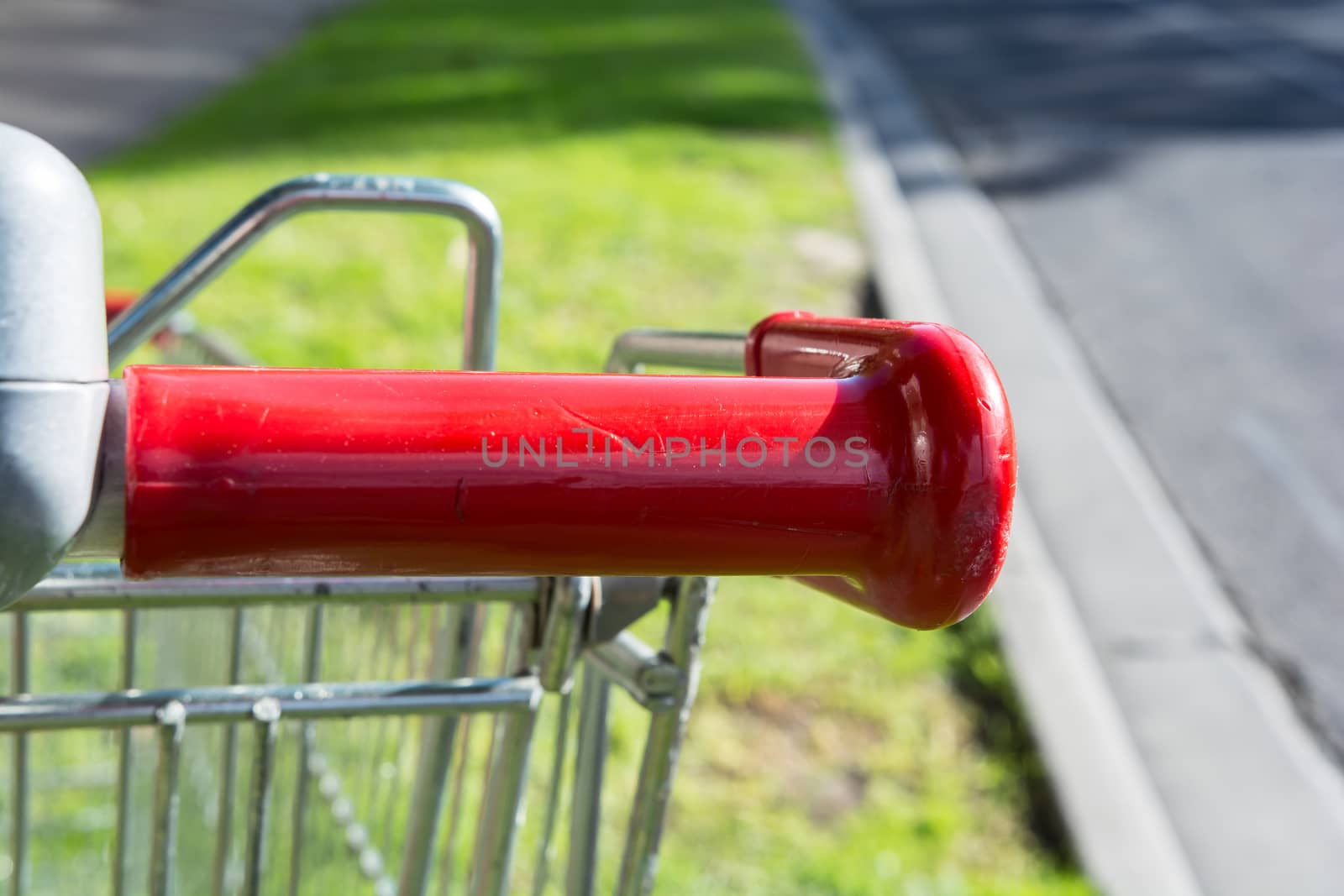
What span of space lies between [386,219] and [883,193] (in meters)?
2.60

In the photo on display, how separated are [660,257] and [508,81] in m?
3.94

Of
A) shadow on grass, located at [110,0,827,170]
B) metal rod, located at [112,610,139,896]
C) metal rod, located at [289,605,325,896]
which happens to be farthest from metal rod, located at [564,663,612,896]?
shadow on grass, located at [110,0,827,170]

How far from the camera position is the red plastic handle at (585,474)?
0.62 meters

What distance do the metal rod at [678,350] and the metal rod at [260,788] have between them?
0.41 metres

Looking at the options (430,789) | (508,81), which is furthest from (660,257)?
(430,789)

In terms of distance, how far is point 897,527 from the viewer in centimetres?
69

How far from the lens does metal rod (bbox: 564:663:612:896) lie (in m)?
1.26

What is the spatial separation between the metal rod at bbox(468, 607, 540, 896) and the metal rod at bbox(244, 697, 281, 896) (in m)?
0.20

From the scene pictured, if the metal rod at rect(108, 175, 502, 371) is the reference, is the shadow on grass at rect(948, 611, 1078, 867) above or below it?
below

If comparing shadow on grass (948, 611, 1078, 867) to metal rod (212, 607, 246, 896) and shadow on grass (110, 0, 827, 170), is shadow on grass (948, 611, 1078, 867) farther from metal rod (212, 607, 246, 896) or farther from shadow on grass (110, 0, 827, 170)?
shadow on grass (110, 0, 827, 170)

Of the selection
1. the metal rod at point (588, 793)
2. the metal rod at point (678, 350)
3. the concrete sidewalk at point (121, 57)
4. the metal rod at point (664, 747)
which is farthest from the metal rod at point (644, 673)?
the concrete sidewalk at point (121, 57)

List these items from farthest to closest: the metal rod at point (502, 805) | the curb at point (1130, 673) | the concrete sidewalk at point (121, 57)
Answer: the concrete sidewalk at point (121, 57) → the curb at point (1130, 673) → the metal rod at point (502, 805)

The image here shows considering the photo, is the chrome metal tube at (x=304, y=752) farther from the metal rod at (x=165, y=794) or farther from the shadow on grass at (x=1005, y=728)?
the shadow on grass at (x=1005, y=728)

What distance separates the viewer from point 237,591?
1.08m
